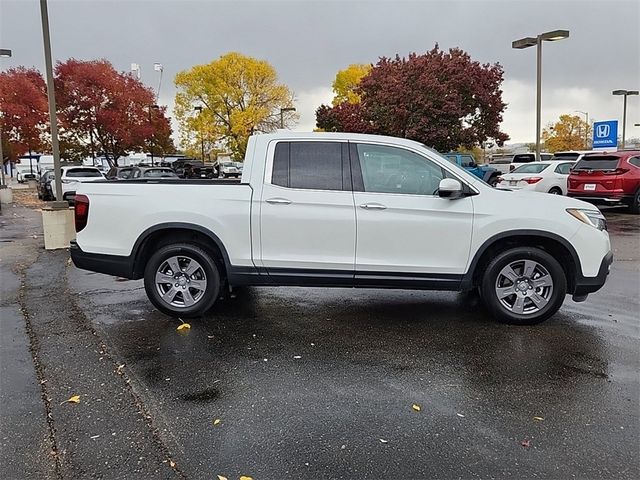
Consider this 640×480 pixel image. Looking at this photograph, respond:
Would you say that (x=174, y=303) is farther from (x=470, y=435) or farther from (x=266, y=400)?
(x=470, y=435)

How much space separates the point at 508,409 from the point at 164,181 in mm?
4008

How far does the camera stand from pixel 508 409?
3.56 meters

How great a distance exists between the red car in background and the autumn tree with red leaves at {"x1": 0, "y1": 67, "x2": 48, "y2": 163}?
89.9 ft

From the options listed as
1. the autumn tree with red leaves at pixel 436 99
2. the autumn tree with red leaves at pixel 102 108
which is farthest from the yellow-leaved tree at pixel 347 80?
the autumn tree with red leaves at pixel 102 108

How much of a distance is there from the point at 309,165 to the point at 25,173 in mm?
64163

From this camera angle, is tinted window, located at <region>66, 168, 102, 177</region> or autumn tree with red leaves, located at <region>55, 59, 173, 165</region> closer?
tinted window, located at <region>66, 168, 102, 177</region>

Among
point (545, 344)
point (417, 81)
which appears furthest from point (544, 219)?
point (417, 81)

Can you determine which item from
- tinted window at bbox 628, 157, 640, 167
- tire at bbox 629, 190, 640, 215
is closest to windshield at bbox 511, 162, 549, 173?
tinted window at bbox 628, 157, 640, 167

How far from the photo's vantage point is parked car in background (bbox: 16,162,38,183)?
5328cm

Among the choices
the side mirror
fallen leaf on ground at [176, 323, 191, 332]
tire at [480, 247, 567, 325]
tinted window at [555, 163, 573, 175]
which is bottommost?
fallen leaf on ground at [176, 323, 191, 332]

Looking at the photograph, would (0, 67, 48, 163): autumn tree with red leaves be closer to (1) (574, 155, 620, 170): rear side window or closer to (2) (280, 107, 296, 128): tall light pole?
(2) (280, 107, 296, 128): tall light pole

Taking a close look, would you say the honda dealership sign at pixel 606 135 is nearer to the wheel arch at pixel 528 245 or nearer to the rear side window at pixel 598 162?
the rear side window at pixel 598 162

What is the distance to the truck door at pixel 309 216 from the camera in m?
5.21

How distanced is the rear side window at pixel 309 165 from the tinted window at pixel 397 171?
250 millimetres
